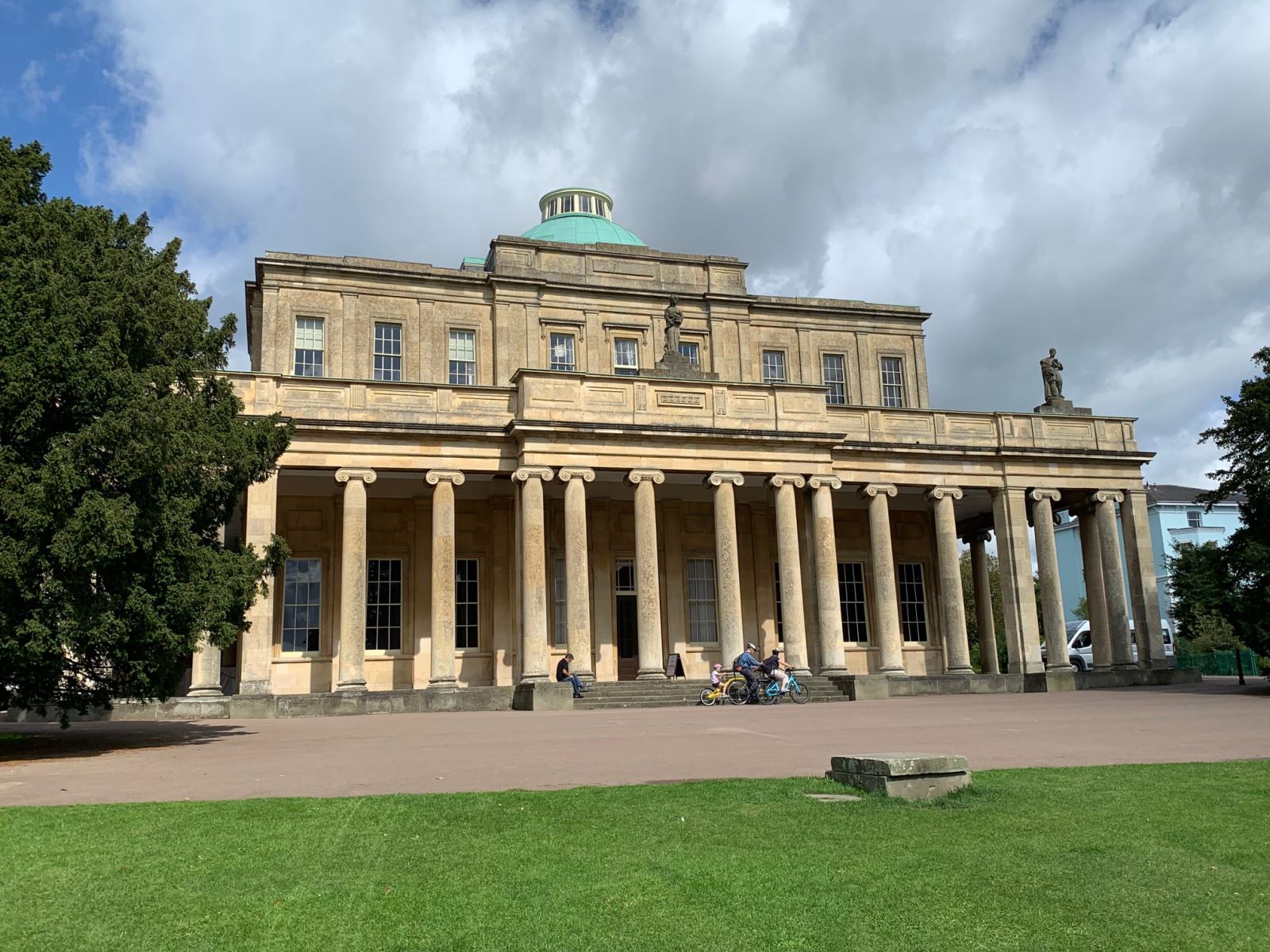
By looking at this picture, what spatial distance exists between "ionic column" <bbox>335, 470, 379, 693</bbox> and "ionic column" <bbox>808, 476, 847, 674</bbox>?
12.5 meters

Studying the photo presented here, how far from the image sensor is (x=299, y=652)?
29203 mm

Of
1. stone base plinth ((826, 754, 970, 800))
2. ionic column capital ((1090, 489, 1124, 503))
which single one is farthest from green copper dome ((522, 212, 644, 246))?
stone base plinth ((826, 754, 970, 800))

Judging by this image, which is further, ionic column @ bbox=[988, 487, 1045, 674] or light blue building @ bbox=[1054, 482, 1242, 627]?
light blue building @ bbox=[1054, 482, 1242, 627]

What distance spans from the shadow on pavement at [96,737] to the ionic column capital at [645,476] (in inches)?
468

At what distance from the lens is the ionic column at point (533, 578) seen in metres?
26.0

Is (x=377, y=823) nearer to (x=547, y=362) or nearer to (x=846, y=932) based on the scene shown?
(x=846, y=932)

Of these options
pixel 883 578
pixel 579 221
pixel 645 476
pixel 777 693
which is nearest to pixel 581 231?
pixel 579 221

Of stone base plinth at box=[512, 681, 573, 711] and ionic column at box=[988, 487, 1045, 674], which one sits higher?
ionic column at box=[988, 487, 1045, 674]

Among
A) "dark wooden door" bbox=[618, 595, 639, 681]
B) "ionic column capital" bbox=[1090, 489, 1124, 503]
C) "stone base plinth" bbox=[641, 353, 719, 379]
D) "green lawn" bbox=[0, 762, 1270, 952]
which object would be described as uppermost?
"stone base plinth" bbox=[641, 353, 719, 379]

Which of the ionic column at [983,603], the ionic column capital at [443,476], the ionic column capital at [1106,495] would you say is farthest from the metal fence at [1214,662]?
the ionic column capital at [443,476]

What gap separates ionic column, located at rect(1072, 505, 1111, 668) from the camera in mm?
32312

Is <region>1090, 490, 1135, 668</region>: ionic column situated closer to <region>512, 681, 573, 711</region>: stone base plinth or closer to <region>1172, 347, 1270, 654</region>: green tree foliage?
<region>1172, 347, 1270, 654</region>: green tree foliage

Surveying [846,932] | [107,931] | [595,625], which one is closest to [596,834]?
[846,932]

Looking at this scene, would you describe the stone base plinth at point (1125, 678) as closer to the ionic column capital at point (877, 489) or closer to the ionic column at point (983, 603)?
the ionic column at point (983, 603)
